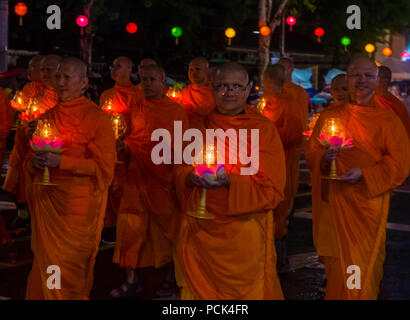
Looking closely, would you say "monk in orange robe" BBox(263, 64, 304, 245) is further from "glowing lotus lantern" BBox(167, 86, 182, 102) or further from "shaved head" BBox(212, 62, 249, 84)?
"shaved head" BBox(212, 62, 249, 84)

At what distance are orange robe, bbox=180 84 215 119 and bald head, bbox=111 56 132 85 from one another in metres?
0.97

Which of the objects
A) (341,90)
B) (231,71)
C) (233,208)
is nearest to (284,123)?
(341,90)

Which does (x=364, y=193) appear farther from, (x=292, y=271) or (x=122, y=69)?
(x=122, y=69)

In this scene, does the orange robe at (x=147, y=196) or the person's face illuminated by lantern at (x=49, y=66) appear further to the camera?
the person's face illuminated by lantern at (x=49, y=66)

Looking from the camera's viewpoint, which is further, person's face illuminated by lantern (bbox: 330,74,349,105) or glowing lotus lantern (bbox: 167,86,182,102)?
glowing lotus lantern (bbox: 167,86,182,102)

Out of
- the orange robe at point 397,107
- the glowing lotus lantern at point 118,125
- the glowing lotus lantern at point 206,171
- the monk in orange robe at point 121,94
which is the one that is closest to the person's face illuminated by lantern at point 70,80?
the glowing lotus lantern at point 118,125

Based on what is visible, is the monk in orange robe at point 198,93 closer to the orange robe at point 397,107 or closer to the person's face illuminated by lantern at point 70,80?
the orange robe at point 397,107

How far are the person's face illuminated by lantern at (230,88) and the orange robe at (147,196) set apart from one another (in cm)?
208

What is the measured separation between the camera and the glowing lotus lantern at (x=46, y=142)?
18.3ft

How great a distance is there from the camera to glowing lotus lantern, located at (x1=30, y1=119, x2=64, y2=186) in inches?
219

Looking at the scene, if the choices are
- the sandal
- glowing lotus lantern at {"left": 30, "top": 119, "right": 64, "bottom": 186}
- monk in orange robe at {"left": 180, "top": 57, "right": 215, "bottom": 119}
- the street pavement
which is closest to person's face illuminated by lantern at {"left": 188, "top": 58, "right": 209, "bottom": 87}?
monk in orange robe at {"left": 180, "top": 57, "right": 215, "bottom": 119}

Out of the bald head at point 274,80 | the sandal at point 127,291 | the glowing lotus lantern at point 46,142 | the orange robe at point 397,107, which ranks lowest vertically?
the sandal at point 127,291
